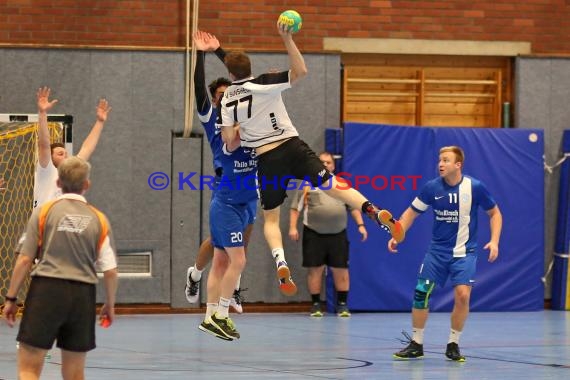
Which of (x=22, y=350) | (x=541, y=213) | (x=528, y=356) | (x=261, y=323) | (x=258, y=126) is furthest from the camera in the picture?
(x=541, y=213)

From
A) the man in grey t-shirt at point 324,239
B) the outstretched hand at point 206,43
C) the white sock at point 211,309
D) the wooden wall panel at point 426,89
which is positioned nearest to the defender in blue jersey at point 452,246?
the white sock at point 211,309

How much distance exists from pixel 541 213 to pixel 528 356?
21.4ft

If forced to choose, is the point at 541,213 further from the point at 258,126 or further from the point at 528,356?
the point at 258,126

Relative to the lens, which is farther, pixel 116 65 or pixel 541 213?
pixel 541 213

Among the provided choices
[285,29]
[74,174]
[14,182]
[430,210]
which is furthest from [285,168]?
[430,210]

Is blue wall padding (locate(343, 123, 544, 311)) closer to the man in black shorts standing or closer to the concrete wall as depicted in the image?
the concrete wall

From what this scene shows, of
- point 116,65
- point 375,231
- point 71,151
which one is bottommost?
point 375,231

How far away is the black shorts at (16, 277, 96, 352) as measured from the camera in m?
5.90

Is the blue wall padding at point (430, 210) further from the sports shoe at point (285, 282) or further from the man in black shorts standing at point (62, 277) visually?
the man in black shorts standing at point (62, 277)

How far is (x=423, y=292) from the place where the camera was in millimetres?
10055

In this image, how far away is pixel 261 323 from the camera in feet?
45.9

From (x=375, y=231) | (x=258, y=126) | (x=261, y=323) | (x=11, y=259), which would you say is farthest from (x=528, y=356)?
(x=11, y=259)

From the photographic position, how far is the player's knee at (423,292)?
10.1 meters

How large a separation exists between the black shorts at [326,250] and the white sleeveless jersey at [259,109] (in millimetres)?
6045
